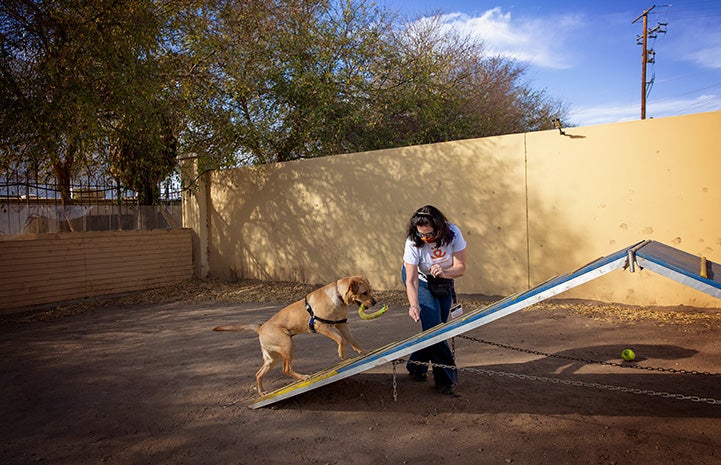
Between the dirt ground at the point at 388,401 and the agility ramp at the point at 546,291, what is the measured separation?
0.42m

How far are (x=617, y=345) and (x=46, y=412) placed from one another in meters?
6.16

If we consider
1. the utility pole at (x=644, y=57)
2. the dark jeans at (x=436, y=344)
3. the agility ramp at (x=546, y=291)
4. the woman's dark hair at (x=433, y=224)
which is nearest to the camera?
the agility ramp at (x=546, y=291)

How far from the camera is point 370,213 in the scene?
10.5 meters

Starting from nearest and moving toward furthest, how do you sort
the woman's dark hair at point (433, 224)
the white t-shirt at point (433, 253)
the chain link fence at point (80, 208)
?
the woman's dark hair at point (433, 224) → the white t-shirt at point (433, 253) → the chain link fence at point (80, 208)

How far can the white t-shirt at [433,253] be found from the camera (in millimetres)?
4355

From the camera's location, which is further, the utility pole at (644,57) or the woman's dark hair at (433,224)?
the utility pole at (644,57)

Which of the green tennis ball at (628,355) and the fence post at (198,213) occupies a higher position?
the fence post at (198,213)

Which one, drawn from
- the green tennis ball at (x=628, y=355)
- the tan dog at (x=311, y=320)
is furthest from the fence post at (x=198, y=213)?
the green tennis ball at (x=628, y=355)

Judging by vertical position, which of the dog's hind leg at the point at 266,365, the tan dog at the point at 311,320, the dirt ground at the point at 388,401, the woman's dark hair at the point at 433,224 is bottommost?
the dirt ground at the point at 388,401

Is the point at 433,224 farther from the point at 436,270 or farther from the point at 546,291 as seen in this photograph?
the point at 546,291

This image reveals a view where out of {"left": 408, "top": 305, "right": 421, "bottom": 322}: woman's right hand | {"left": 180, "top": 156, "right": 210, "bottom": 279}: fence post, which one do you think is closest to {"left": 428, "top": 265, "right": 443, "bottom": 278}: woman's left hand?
{"left": 408, "top": 305, "right": 421, "bottom": 322}: woman's right hand

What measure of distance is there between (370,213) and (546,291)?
7.33m

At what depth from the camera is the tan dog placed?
459cm

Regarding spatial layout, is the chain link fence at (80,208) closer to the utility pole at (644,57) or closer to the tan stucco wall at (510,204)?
the tan stucco wall at (510,204)
